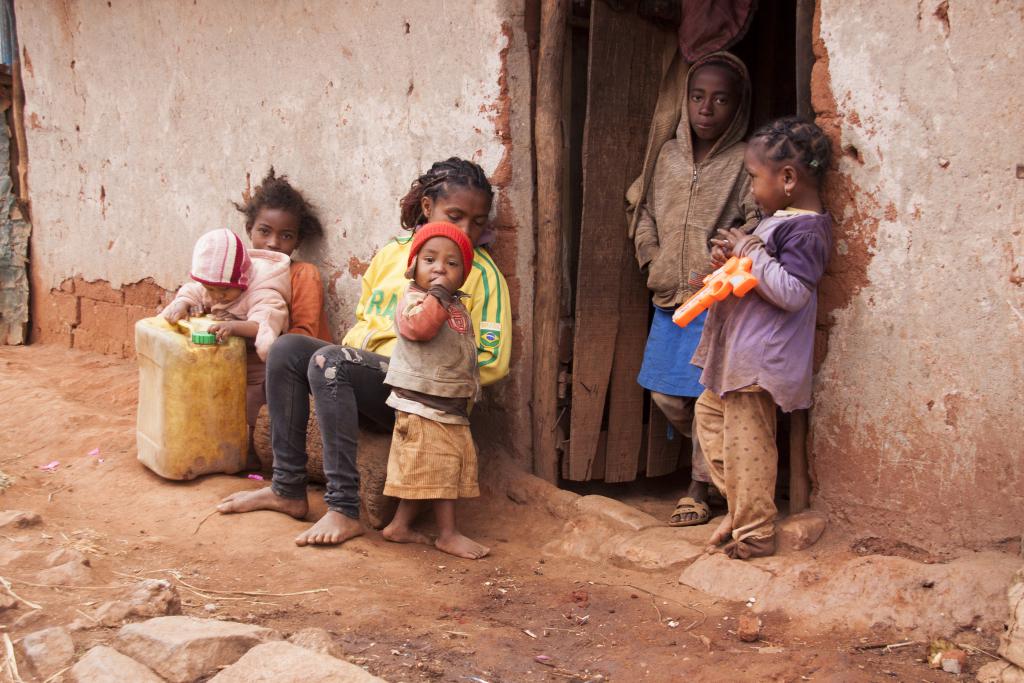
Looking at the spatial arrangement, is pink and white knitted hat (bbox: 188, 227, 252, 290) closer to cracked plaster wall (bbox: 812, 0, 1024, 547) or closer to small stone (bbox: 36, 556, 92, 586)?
small stone (bbox: 36, 556, 92, 586)

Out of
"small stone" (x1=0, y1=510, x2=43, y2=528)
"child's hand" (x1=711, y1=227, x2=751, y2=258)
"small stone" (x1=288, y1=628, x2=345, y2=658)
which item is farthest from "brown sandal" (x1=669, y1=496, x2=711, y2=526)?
"small stone" (x1=0, y1=510, x2=43, y2=528)

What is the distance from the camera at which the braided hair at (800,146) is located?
10.2 ft

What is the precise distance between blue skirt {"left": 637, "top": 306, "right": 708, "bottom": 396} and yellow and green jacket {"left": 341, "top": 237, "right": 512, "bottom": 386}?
22.9 inches

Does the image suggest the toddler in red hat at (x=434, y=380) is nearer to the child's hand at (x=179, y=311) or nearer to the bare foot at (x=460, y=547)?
the bare foot at (x=460, y=547)

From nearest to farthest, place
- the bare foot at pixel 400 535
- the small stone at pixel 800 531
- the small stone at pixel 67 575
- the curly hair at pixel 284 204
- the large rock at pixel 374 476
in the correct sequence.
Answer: the small stone at pixel 67 575, the small stone at pixel 800 531, the bare foot at pixel 400 535, the large rock at pixel 374 476, the curly hair at pixel 284 204

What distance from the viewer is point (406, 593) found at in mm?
3248

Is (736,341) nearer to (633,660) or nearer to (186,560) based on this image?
(633,660)

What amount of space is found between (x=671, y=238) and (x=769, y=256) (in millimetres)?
774

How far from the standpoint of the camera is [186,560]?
3438 millimetres

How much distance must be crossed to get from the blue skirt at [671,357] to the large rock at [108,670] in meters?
2.22

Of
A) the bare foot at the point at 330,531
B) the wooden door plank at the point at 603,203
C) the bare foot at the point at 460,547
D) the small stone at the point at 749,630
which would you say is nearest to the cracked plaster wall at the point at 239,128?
the wooden door plank at the point at 603,203

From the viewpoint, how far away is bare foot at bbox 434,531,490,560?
11.8 feet

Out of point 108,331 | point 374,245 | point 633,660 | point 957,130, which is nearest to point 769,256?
point 957,130

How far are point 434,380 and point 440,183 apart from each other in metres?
0.84
